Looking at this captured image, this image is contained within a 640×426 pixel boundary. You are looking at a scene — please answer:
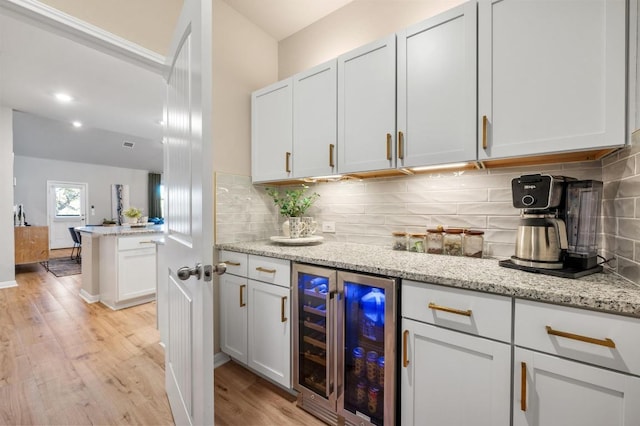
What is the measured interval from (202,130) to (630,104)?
1560 mm

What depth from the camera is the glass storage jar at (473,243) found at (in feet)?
4.90

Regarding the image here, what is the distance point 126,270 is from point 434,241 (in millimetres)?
3426

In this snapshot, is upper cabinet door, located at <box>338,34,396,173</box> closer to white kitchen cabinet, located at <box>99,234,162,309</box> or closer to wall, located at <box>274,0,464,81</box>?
wall, located at <box>274,0,464,81</box>

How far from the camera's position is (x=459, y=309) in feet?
3.44

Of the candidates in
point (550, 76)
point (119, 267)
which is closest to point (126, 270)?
point (119, 267)

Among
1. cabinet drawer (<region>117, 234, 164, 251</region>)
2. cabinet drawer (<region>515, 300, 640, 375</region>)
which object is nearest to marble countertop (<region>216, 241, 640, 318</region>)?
cabinet drawer (<region>515, 300, 640, 375</region>)

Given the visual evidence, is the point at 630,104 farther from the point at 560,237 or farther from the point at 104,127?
the point at 104,127

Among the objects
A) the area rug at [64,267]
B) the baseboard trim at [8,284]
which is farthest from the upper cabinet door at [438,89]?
the area rug at [64,267]

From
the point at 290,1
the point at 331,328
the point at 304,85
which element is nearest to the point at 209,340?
the point at 331,328

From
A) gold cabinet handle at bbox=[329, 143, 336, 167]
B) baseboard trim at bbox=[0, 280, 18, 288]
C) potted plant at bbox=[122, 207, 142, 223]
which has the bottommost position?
baseboard trim at bbox=[0, 280, 18, 288]

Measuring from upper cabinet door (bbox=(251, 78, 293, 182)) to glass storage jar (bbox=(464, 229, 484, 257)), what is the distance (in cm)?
125

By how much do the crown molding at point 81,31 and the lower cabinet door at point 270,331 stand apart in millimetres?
1563

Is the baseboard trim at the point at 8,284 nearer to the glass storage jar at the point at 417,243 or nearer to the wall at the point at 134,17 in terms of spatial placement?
the wall at the point at 134,17

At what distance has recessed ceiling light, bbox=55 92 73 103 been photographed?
155 inches
